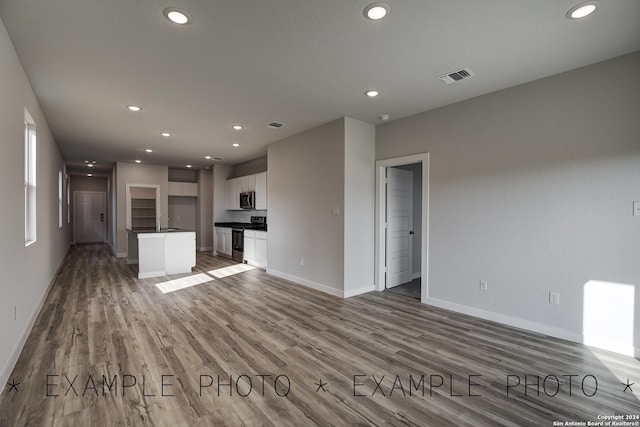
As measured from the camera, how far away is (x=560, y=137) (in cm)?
309

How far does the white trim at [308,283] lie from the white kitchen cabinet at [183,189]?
217 inches

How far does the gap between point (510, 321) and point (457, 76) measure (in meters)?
2.76

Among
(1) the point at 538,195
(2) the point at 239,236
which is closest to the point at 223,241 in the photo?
(2) the point at 239,236

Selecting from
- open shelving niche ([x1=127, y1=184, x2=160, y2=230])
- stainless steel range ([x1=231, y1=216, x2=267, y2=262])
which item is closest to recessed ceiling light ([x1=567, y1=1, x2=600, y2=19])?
stainless steel range ([x1=231, y1=216, x2=267, y2=262])

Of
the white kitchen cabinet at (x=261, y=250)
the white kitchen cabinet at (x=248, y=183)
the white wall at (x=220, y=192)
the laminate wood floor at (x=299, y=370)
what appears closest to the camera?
the laminate wood floor at (x=299, y=370)

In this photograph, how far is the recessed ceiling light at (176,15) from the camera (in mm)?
2086

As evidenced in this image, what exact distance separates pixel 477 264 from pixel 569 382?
155 cm

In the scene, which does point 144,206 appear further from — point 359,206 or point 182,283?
point 359,206

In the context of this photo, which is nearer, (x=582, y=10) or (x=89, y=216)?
(x=582, y=10)

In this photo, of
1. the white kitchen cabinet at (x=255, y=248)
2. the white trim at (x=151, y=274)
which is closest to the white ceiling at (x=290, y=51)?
the white trim at (x=151, y=274)

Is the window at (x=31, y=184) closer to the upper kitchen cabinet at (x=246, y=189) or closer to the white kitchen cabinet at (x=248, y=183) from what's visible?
the upper kitchen cabinet at (x=246, y=189)

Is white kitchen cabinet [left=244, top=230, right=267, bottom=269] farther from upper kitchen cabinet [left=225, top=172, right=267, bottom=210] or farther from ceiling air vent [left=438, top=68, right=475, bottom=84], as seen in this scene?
ceiling air vent [left=438, top=68, right=475, bottom=84]

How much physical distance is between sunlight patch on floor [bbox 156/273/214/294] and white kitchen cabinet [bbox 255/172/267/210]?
2212mm

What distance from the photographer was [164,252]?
5992mm
